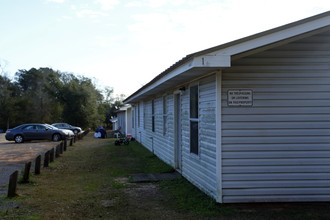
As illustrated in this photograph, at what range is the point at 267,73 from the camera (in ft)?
20.3

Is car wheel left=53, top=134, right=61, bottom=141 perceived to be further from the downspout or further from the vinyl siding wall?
the downspout

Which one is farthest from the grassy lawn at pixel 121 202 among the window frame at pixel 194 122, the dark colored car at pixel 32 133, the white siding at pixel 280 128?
the dark colored car at pixel 32 133

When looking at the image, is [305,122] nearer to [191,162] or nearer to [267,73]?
[267,73]

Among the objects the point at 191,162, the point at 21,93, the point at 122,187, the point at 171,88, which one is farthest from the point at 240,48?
the point at 21,93

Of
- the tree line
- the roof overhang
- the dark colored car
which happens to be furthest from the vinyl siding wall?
the tree line

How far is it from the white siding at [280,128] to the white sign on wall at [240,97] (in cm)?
7

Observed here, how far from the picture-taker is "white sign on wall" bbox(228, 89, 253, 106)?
6121 mm

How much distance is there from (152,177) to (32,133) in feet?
56.7

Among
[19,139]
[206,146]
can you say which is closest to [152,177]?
[206,146]

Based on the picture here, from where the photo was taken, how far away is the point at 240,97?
6.12 meters

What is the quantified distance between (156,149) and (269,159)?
817 centimetres

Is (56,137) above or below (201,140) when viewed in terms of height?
below

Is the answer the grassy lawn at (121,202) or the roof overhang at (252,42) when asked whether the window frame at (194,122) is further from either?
the roof overhang at (252,42)

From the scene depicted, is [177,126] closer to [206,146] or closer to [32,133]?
[206,146]
